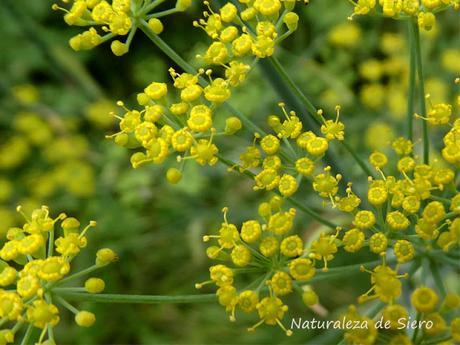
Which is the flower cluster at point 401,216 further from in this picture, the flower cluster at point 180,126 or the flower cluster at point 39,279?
the flower cluster at point 39,279

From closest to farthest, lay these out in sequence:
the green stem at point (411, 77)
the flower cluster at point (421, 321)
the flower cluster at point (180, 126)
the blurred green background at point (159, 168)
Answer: the flower cluster at point (421, 321) → the flower cluster at point (180, 126) → the green stem at point (411, 77) → the blurred green background at point (159, 168)

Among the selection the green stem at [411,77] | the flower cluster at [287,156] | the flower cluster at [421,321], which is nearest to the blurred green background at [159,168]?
the green stem at [411,77]

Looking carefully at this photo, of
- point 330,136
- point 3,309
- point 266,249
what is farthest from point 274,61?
point 3,309

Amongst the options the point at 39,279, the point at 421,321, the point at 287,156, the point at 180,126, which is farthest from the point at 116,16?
the point at 421,321

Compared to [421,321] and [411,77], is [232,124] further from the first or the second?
[421,321]

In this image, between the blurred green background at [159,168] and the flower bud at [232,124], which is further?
the blurred green background at [159,168]

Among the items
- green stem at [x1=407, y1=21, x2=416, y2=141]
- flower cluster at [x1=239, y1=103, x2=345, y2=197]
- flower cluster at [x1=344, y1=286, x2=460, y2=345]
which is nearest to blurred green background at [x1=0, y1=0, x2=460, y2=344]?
green stem at [x1=407, y1=21, x2=416, y2=141]
